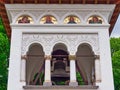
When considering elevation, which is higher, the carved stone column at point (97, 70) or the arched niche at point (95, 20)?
the arched niche at point (95, 20)

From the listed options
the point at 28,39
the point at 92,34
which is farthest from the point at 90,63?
the point at 28,39

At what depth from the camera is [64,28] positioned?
13.9 m

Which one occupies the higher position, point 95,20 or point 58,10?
point 58,10

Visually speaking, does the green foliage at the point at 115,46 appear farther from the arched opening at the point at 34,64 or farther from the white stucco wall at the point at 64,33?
the white stucco wall at the point at 64,33

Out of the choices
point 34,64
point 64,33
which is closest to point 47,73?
point 64,33

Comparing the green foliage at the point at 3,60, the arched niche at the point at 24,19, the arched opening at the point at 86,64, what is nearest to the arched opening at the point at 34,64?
the arched opening at the point at 86,64

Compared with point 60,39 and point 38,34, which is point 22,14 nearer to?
point 38,34

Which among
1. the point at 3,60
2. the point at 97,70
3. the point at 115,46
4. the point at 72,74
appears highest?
the point at 115,46

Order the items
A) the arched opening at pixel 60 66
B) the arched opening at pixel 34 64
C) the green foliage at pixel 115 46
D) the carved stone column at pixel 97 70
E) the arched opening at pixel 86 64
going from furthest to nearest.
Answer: the green foliage at pixel 115 46 < the arched opening at pixel 86 64 < the arched opening at pixel 34 64 < the arched opening at pixel 60 66 < the carved stone column at pixel 97 70

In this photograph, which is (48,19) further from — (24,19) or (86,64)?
(86,64)

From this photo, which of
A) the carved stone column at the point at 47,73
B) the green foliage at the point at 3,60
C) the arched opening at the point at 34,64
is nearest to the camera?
the carved stone column at the point at 47,73

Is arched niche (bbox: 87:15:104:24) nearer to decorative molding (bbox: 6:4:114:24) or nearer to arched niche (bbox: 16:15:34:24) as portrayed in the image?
decorative molding (bbox: 6:4:114:24)

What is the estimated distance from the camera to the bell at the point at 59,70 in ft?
53.5

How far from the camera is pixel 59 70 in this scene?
54.2 feet
